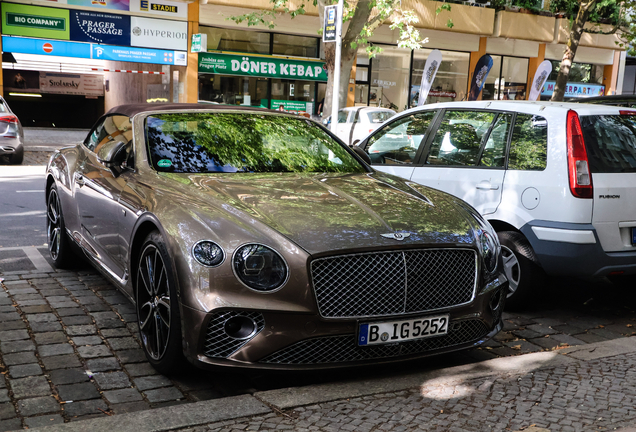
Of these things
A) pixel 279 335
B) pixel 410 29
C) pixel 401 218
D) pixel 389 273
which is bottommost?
pixel 279 335

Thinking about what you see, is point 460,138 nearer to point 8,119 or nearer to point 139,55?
point 8,119

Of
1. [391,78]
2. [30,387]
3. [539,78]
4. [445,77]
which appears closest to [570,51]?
[539,78]

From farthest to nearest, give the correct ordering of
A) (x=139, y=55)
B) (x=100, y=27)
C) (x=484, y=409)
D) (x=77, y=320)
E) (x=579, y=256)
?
(x=139, y=55)
(x=100, y=27)
(x=579, y=256)
(x=77, y=320)
(x=484, y=409)

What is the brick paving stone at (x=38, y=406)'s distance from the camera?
3301 millimetres

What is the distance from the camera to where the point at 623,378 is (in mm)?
3881

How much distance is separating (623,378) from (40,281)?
177 inches

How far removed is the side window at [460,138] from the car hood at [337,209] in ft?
4.35

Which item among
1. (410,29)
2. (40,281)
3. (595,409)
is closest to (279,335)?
(595,409)

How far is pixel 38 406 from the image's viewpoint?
336 centimetres

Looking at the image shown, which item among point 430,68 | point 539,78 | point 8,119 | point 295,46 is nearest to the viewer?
point 8,119

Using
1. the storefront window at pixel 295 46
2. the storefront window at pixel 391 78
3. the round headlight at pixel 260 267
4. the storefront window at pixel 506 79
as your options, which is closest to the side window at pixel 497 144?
the round headlight at pixel 260 267

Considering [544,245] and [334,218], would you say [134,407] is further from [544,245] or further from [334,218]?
[544,245]

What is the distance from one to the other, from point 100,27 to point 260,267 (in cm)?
2024

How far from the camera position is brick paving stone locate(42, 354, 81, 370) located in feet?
12.8
